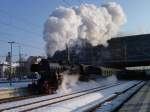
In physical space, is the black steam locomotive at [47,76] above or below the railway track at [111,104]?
above

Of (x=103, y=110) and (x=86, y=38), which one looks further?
(x=86, y=38)

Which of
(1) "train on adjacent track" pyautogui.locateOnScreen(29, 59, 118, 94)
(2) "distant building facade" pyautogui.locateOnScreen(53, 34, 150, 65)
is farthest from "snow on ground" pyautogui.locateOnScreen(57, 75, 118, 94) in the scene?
(2) "distant building facade" pyautogui.locateOnScreen(53, 34, 150, 65)

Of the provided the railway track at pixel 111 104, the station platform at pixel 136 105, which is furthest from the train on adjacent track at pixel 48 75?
the station platform at pixel 136 105

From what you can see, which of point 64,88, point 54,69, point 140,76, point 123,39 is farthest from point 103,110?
point 123,39

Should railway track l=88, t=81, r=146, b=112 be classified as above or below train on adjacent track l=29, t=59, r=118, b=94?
below

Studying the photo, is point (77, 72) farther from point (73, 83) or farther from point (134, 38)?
point (134, 38)

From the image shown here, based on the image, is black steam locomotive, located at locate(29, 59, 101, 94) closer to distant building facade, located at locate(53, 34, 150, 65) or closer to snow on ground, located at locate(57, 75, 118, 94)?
snow on ground, located at locate(57, 75, 118, 94)

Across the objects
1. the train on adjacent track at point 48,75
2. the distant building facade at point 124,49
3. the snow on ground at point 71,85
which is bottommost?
the snow on ground at point 71,85

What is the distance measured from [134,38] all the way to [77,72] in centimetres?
5436

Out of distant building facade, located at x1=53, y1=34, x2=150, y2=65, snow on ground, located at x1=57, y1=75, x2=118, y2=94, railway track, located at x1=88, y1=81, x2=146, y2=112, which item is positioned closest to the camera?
railway track, located at x1=88, y1=81, x2=146, y2=112

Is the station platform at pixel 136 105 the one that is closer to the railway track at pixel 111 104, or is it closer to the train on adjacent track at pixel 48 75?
the railway track at pixel 111 104

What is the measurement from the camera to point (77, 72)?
35.0 metres

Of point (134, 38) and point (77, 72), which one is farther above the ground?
point (134, 38)

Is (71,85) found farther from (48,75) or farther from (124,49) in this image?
(124,49)
